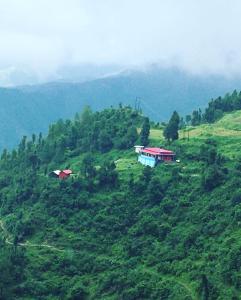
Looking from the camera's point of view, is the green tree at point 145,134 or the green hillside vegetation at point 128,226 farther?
the green tree at point 145,134

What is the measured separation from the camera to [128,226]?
72.6 meters

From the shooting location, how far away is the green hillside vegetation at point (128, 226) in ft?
203

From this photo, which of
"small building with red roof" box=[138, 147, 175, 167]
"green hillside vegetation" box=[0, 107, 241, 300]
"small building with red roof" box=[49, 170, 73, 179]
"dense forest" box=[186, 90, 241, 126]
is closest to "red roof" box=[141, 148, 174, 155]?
"small building with red roof" box=[138, 147, 175, 167]

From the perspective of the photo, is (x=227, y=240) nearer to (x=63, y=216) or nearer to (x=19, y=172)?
(x=63, y=216)

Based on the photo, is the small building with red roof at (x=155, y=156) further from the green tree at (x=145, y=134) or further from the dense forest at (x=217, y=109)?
the dense forest at (x=217, y=109)

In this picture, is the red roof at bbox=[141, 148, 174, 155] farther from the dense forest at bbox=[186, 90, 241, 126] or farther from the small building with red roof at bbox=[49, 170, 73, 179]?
the dense forest at bbox=[186, 90, 241, 126]

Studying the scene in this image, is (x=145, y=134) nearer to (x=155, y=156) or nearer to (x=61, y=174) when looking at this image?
(x=155, y=156)

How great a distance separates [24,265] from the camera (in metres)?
66.0

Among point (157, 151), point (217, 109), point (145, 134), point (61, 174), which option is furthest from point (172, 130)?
point (217, 109)

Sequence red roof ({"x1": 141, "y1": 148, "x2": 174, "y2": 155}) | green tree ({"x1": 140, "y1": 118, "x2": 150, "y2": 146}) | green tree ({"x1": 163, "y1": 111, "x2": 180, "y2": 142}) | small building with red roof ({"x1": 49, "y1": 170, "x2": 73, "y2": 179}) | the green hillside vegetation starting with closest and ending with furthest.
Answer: the green hillside vegetation < red roof ({"x1": 141, "y1": 148, "x2": 174, "y2": 155}) < small building with red roof ({"x1": 49, "y1": 170, "x2": 73, "y2": 179}) < green tree ({"x1": 163, "y1": 111, "x2": 180, "y2": 142}) < green tree ({"x1": 140, "y1": 118, "x2": 150, "y2": 146})

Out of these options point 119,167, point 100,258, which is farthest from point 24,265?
point 119,167

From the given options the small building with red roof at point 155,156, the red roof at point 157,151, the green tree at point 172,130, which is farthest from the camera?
the green tree at point 172,130

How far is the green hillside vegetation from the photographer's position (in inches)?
2438

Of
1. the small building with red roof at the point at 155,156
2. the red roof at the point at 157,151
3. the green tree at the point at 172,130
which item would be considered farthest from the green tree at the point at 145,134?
the red roof at the point at 157,151
